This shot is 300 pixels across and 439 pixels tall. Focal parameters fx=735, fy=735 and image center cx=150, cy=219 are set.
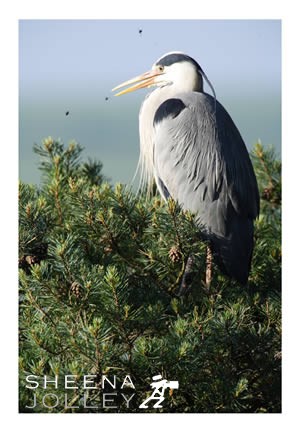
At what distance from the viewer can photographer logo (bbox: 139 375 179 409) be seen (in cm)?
178

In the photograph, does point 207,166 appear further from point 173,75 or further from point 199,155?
point 173,75

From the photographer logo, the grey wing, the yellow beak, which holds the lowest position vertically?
the photographer logo

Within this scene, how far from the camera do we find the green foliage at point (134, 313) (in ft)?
5.73

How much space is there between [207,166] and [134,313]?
854 mm

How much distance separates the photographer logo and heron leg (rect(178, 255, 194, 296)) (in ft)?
0.99

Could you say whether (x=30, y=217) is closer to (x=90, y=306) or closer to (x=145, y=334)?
(x=90, y=306)

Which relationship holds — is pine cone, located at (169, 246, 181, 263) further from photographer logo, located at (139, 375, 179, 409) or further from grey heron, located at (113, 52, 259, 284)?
grey heron, located at (113, 52, 259, 284)

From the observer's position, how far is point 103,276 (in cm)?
179

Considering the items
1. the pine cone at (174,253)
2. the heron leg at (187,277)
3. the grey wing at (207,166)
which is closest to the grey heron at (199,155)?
the grey wing at (207,166)

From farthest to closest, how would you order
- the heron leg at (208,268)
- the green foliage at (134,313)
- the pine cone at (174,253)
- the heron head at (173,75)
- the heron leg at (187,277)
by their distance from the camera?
the heron head at (173,75) → the heron leg at (208,268) → the heron leg at (187,277) → the pine cone at (174,253) → the green foliage at (134,313)

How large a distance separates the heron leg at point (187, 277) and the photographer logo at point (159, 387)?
301 millimetres

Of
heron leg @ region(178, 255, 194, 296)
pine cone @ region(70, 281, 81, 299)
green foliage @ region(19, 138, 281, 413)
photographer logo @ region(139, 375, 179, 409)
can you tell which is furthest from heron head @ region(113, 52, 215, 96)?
photographer logo @ region(139, 375, 179, 409)

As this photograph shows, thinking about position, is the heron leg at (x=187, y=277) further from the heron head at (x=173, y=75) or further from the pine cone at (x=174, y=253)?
the heron head at (x=173, y=75)

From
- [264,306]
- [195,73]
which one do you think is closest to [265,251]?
[264,306]
